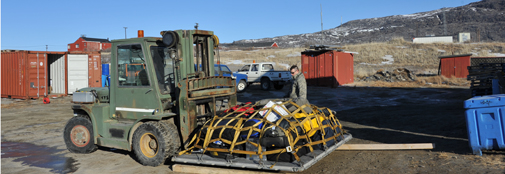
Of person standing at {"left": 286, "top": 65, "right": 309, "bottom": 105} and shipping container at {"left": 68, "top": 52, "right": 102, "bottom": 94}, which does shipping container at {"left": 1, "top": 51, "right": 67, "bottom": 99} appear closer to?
shipping container at {"left": 68, "top": 52, "right": 102, "bottom": 94}

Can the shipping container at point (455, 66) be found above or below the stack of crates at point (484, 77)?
above

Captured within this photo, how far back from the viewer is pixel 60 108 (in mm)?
15578

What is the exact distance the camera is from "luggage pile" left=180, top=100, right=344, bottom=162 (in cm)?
509

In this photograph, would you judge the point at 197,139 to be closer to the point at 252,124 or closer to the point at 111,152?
the point at 252,124

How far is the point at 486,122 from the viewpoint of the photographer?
5773 millimetres

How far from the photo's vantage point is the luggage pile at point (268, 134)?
5094 mm

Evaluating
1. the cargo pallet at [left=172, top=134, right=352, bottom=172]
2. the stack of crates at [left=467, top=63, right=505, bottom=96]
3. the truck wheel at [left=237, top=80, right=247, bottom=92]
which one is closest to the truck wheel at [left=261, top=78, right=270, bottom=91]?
the truck wheel at [left=237, top=80, right=247, bottom=92]

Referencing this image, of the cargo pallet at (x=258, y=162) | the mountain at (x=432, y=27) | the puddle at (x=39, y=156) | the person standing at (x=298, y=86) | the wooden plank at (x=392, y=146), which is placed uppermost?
the mountain at (x=432, y=27)

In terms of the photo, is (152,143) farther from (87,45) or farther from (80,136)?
(87,45)

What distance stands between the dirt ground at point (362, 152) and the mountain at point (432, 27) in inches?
2737

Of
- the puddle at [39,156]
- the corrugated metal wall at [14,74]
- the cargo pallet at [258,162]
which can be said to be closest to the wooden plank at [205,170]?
the cargo pallet at [258,162]

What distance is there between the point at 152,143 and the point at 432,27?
4035 inches

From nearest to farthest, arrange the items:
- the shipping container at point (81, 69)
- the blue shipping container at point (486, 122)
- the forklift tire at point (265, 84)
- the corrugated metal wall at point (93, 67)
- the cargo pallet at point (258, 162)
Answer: the cargo pallet at point (258, 162), the blue shipping container at point (486, 122), the shipping container at point (81, 69), the corrugated metal wall at point (93, 67), the forklift tire at point (265, 84)

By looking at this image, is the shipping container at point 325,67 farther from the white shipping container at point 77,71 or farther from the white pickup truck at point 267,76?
the white shipping container at point 77,71
